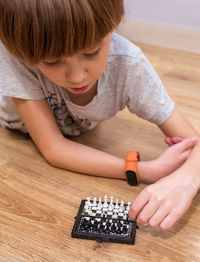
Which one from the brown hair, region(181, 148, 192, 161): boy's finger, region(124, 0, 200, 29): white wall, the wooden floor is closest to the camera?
the brown hair

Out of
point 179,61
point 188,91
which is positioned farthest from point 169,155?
point 179,61

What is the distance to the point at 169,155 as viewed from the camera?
3.13 ft

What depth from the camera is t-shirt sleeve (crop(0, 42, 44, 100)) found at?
3.08 feet

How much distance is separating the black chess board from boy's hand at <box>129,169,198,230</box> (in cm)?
3

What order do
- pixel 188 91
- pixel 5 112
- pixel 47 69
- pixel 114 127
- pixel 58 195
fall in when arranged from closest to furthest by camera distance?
pixel 47 69
pixel 58 195
pixel 5 112
pixel 114 127
pixel 188 91

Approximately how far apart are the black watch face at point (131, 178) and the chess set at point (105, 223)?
96 mm

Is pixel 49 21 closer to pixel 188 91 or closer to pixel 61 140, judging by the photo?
pixel 61 140

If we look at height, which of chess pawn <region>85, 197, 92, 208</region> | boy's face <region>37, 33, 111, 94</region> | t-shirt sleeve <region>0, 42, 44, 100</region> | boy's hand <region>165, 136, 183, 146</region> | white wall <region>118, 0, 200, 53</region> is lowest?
white wall <region>118, 0, 200, 53</region>

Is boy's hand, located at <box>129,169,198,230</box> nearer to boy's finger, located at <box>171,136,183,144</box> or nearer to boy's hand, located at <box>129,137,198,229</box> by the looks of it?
boy's hand, located at <box>129,137,198,229</box>

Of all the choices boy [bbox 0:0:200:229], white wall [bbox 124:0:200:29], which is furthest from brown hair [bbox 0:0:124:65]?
white wall [bbox 124:0:200:29]

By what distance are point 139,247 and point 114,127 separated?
21.5 inches

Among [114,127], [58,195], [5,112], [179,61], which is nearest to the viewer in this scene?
[58,195]

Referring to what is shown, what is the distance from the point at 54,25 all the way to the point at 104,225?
1.43 ft

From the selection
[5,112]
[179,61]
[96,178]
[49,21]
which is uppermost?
[49,21]
